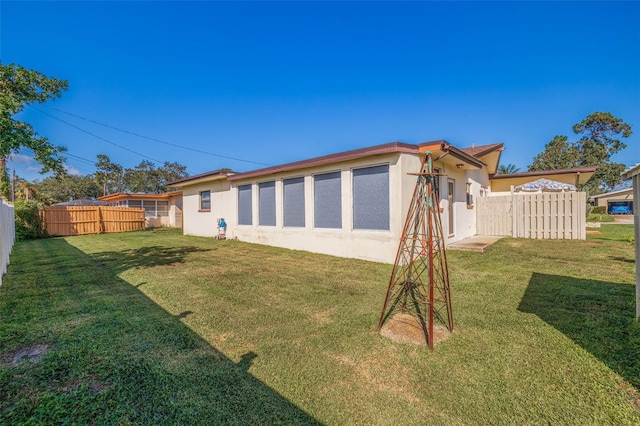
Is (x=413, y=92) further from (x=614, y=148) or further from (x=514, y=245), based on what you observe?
(x=614, y=148)

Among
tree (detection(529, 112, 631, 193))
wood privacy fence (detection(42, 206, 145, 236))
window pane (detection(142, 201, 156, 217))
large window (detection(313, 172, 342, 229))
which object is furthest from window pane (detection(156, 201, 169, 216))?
tree (detection(529, 112, 631, 193))

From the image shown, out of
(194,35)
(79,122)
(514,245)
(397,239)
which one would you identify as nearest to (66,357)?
(397,239)

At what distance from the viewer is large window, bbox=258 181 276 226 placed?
387 inches

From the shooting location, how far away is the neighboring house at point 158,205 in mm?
20859

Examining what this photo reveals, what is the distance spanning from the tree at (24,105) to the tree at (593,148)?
120 ft

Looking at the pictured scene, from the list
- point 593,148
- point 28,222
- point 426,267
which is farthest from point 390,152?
point 593,148

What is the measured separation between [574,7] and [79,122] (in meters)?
27.5

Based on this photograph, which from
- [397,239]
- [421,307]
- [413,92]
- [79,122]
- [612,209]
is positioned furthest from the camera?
[612,209]

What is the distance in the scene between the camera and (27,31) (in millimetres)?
11164

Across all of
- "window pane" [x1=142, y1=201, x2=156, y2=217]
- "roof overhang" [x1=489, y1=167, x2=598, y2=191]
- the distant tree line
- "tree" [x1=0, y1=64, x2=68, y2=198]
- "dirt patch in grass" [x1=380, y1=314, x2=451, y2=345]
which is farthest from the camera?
the distant tree line

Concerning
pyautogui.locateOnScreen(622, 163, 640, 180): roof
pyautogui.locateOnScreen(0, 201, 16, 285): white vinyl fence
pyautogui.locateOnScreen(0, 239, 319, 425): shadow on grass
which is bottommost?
pyautogui.locateOnScreen(0, 239, 319, 425): shadow on grass

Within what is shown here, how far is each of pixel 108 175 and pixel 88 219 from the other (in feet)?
101

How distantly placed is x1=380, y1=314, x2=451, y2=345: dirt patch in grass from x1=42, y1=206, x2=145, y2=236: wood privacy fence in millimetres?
19551

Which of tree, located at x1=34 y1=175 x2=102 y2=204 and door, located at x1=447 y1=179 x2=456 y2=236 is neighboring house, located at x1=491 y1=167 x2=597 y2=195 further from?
tree, located at x1=34 y1=175 x2=102 y2=204
